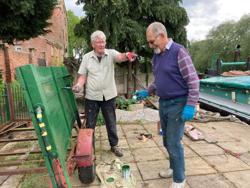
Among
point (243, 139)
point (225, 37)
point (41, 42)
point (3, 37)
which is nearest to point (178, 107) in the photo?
point (243, 139)

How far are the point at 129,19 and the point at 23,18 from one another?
3890 mm

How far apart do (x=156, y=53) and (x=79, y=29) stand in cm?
776

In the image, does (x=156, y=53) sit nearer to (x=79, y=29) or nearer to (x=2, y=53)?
(x=79, y=29)

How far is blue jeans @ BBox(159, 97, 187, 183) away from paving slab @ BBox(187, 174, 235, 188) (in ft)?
1.07

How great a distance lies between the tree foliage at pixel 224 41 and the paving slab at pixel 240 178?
21.0 meters

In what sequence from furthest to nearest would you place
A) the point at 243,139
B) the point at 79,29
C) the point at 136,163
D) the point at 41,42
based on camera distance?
the point at 41,42, the point at 79,29, the point at 243,139, the point at 136,163

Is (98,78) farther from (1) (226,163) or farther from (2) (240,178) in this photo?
(2) (240,178)

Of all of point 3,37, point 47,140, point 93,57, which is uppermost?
point 3,37

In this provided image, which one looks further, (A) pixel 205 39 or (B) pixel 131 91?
(A) pixel 205 39

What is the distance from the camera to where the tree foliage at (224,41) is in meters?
24.1

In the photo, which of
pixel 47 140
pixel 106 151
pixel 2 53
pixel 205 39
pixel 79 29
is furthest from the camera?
pixel 205 39

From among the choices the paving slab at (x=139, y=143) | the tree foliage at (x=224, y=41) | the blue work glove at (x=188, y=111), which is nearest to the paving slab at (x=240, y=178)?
the blue work glove at (x=188, y=111)

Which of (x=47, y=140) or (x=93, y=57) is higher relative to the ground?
(x=93, y=57)

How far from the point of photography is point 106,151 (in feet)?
14.4
